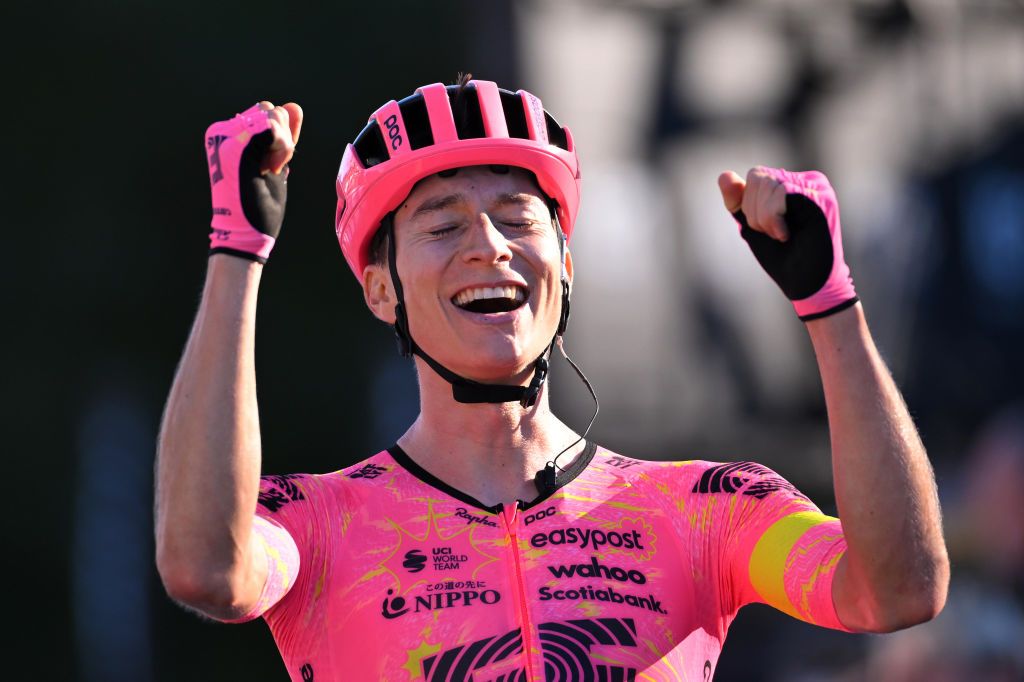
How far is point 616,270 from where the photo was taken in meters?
8.21

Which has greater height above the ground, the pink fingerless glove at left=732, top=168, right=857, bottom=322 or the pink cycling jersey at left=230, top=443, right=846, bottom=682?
the pink fingerless glove at left=732, top=168, right=857, bottom=322

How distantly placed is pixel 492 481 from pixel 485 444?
125mm

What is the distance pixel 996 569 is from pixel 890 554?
18.8 feet

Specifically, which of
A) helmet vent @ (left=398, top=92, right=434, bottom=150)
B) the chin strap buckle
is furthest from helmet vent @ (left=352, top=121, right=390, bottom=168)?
the chin strap buckle

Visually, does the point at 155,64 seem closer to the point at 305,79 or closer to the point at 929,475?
the point at 305,79

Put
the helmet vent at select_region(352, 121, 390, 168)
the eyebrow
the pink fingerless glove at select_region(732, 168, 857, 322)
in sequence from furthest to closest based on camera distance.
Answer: the helmet vent at select_region(352, 121, 390, 168) < the eyebrow < the pink fingerless glove at select_region(732, 168, 857, 322)

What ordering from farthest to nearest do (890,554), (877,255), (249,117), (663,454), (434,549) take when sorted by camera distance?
(877,255) < (663,454) < (434,549) < (249,117) < (890,554)

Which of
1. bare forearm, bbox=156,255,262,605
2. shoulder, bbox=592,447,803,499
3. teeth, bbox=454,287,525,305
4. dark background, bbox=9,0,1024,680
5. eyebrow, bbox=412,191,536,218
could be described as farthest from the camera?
dark background, bbox=9,0,1024,680

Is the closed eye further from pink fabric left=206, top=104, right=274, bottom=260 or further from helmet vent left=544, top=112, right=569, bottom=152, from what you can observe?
pink fabric left=206, top=104, right=274, bottom=260

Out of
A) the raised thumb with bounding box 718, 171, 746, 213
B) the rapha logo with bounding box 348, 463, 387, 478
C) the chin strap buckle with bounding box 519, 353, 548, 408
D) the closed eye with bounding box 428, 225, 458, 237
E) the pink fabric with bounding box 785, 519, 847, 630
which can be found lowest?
the pink fabric with bounding box 785, 519, 847, 630

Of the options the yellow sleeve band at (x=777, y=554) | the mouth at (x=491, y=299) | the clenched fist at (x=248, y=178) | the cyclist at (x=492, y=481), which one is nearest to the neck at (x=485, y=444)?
the cyclist at (x=492, y=481)

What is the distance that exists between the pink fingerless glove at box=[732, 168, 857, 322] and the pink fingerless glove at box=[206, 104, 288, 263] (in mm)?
1265

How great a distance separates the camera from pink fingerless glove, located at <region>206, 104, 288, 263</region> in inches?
131

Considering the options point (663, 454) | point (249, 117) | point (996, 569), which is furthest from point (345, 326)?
point (249, 117)
